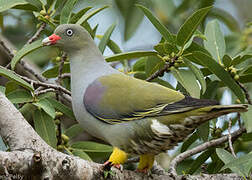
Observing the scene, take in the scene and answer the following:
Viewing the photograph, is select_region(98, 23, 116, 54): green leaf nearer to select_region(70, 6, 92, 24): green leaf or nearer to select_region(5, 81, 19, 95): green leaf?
select_region(70, 6, 92, 24): green leaf

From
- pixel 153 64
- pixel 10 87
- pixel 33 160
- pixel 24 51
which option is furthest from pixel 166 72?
pixel 33 160

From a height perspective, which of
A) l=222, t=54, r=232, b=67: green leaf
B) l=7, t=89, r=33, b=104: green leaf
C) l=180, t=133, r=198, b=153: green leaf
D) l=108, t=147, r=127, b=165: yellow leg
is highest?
l=222, t=54, r=232, b=67: green leaf

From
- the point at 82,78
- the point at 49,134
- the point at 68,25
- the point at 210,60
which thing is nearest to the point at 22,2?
the point at 68,25

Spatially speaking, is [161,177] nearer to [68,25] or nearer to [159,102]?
[159,102]

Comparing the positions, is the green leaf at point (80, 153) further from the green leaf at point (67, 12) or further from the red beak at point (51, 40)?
the green leaf at point (67, 12)

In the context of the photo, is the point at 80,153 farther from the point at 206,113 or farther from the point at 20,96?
the point at 206,113

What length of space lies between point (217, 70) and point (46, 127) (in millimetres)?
1283

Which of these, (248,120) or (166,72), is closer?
(248,120)

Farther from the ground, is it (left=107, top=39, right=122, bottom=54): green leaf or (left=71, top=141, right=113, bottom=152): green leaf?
(left=107, top=39, right=122, bottom=54): green leaf

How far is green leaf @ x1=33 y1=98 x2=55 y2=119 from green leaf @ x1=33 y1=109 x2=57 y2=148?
170 mm

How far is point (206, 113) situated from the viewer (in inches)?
116

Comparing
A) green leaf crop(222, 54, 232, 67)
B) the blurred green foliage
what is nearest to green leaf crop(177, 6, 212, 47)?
the blurred green foliage

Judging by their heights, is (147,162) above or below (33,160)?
below

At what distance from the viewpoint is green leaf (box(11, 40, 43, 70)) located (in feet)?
11.1
